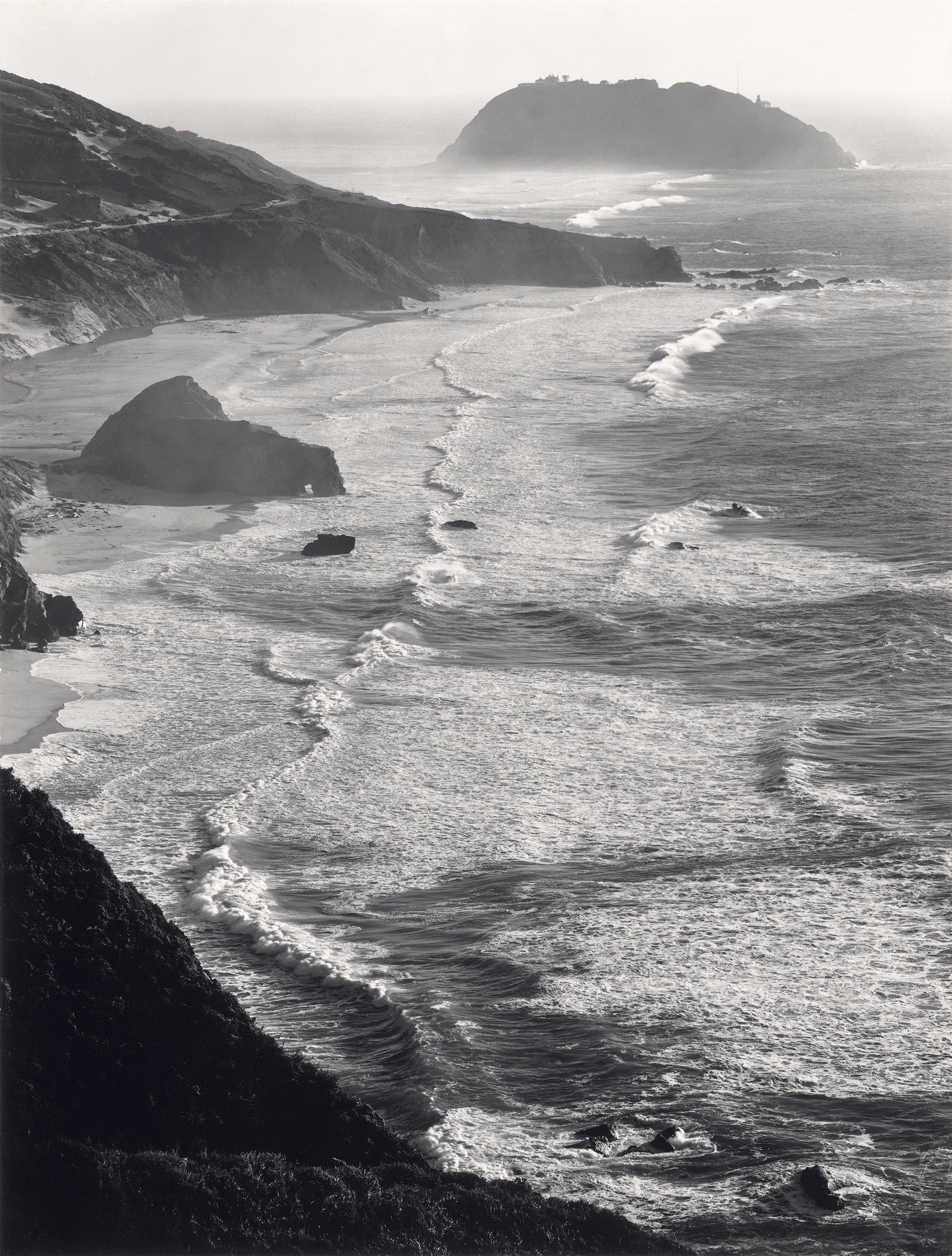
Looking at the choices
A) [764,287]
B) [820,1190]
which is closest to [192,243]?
[764,287]

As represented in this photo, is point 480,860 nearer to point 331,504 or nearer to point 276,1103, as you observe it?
point 276,1103

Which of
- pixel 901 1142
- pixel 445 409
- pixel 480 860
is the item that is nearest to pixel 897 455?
pixel 445 409

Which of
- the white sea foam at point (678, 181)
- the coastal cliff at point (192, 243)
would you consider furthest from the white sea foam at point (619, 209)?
the coastal cliff at point (192, 243)

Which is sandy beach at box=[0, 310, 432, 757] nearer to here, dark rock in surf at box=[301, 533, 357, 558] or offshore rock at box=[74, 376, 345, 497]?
offshore rock at box=[74, 376, 345, 497]

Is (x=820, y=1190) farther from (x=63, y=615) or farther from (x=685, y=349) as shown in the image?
(x=685, y=349)

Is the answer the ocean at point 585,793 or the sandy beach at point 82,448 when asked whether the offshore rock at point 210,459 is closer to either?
the sandy beach at point 82,448

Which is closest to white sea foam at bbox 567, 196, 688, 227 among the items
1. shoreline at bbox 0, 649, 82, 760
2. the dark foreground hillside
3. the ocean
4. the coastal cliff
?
the coastal cliff
